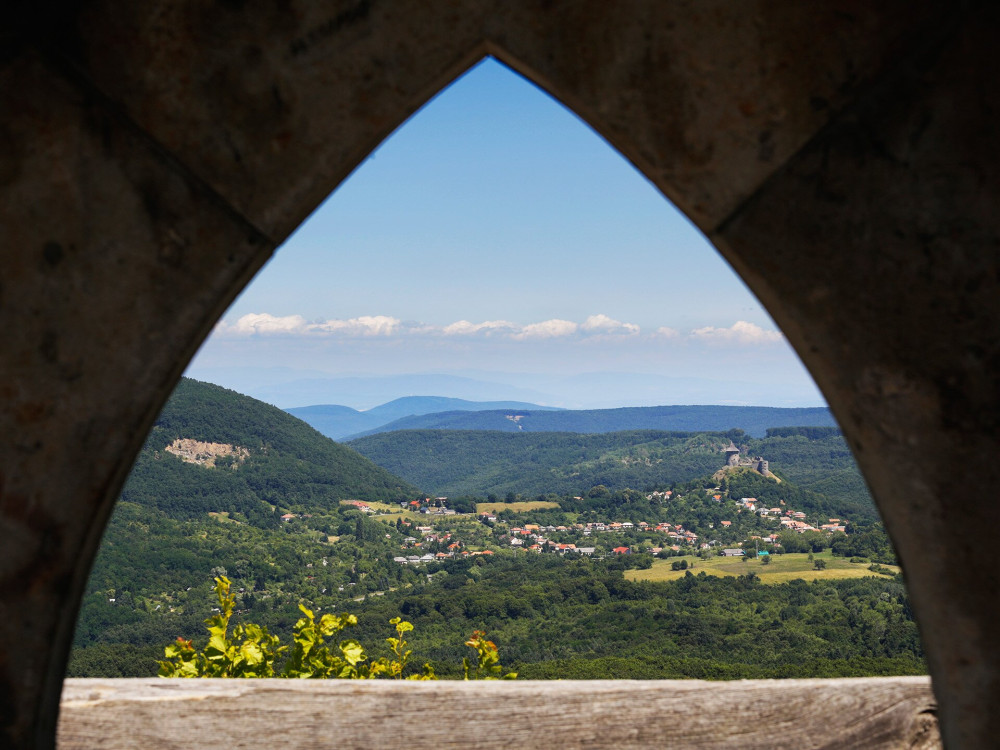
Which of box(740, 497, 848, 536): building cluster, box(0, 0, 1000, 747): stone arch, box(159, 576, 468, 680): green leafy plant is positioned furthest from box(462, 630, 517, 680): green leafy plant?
box(740, 497, 848, 536): building cluster

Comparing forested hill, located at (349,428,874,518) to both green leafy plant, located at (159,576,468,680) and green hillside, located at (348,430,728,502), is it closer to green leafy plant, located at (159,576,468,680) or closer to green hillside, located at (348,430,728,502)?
green hillside, located at (348,430,728,502)

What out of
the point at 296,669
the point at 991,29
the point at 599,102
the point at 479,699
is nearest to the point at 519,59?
the point at 599,102

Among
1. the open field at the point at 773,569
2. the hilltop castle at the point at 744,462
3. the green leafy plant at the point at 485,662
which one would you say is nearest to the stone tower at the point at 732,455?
the hilltop castle at the point at 744,462

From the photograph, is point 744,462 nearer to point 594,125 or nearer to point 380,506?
point 380,506

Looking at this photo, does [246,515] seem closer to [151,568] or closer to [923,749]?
[151,568]

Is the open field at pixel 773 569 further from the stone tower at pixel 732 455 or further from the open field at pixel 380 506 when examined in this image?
the stone tower at pixel 732 455

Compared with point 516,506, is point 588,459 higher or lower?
higher

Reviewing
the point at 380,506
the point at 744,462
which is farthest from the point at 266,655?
the point at 744,462
